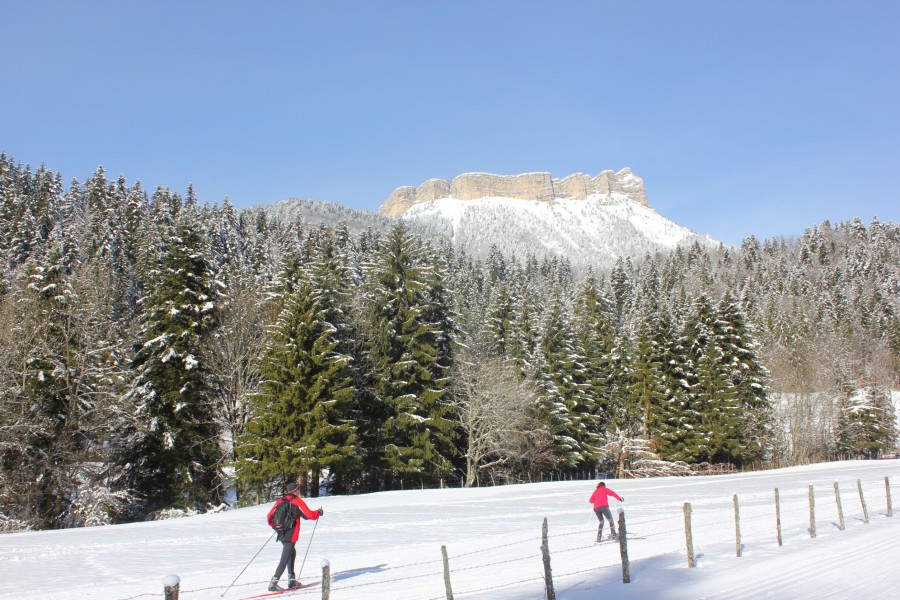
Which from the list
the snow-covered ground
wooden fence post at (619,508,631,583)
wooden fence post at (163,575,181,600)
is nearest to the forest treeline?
the snow-covered ground

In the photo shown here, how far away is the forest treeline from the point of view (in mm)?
27172

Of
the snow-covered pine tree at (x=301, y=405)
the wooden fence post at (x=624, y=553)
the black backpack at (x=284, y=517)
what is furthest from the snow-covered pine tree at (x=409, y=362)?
the wooden fence post at (x=624, y=553)

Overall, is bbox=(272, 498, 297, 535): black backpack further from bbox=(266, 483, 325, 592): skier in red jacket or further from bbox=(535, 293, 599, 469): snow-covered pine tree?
bbox=(535, 293, 599, 469): snow-covered pine tree

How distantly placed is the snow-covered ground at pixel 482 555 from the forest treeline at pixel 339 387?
21.9 ft

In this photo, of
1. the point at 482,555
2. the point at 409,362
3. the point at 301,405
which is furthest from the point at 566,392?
the point at 482,555

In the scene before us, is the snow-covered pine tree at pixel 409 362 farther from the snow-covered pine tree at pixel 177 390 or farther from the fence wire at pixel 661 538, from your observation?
the fence wire at pixel 661 538

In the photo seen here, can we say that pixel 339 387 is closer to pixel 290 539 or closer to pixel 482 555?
pixel 482 555

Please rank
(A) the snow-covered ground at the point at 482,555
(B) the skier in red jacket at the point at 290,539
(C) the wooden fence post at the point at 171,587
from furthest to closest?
(A) the snow-covered ground at the point at 482,555 < (B) the skier in red jacket at the point at 290,539 < (C) the wooden fence post at the point at 171,587

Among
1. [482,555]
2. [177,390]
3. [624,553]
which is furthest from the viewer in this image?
[177,390]

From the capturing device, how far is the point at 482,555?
1488 centimetres

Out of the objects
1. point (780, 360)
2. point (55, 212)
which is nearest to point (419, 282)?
point (780, 360)

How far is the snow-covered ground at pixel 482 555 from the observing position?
11070 mm

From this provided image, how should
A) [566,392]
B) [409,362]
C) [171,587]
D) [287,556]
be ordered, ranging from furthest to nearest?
[566,392] → [409,362] → [287,556] → [171,587]

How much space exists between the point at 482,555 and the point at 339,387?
17480mm
